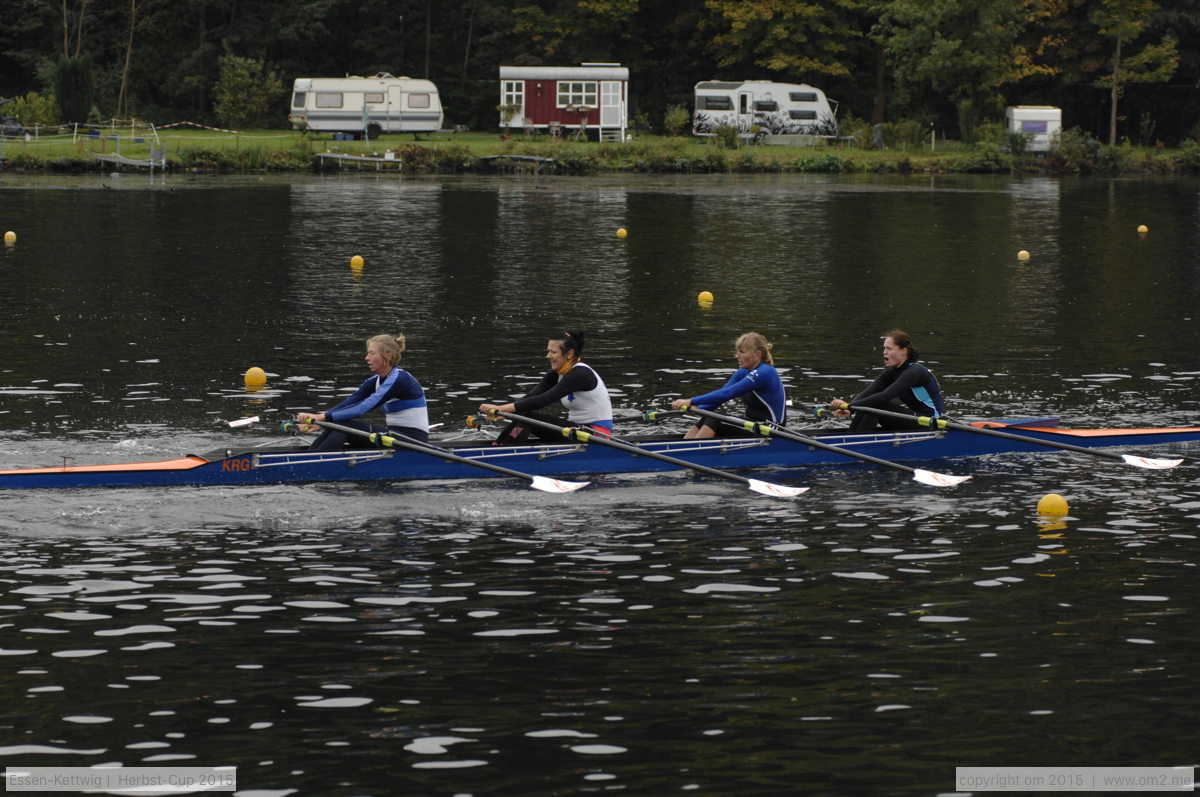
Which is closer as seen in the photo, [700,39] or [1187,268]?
[1187,268]

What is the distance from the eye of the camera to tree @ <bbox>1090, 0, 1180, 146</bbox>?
262 feet

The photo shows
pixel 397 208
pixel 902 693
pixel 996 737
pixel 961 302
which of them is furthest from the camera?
pixel 397 208

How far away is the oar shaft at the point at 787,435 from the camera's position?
60.8 ft

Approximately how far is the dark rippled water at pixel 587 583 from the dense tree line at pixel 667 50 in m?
52.1

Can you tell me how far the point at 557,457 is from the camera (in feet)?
60.0

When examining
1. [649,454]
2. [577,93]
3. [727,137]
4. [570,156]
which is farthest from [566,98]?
[649,454]

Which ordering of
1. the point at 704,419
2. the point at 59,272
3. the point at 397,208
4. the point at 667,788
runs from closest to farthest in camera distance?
the point at 667,788, the point at 704,419, the point at 59,272, the point at 397,208

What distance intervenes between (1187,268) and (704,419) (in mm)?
25057

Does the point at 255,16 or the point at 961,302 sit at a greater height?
the point at 255,16

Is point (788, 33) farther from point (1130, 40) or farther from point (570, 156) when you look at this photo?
point (1130, 40)

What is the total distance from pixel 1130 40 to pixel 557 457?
71795 mm

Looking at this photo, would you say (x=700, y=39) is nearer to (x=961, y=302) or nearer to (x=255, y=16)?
(x=255, y=16)

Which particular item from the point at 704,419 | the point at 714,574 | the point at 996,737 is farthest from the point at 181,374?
the point at 996,737

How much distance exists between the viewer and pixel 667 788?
999 cm
